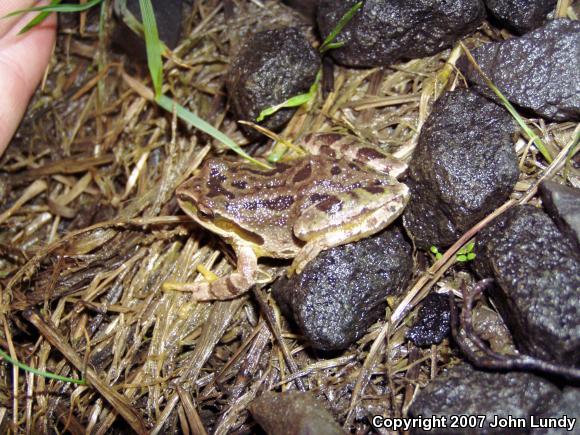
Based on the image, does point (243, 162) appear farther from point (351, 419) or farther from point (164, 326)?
point (351, 419)

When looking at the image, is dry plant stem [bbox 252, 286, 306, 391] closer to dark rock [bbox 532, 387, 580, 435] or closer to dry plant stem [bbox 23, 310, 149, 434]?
dry plant stem [bbox 23, 310, 149, 434]

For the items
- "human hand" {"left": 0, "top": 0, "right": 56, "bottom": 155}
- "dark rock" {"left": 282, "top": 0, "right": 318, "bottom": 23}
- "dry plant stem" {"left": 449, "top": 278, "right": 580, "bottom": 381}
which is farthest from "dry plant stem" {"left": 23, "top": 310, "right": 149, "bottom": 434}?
"dark rock" {"left": 282, "top": 0, "right": 318, "bottom": 23}

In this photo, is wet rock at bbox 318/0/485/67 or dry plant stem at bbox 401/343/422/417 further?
wet rock at bbox 318/0/485/67

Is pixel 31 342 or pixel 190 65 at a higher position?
pixel 190 65

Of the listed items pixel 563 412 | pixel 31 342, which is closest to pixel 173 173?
pixel 31 342

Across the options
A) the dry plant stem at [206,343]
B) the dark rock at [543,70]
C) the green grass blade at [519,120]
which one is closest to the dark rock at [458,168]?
the green grass blade at [519,120]

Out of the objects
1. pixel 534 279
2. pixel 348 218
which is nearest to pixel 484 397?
pixel 534 279

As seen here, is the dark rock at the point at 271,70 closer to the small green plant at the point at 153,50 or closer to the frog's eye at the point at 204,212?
the small green plant at the point at 153,50

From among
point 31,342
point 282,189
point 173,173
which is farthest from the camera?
point 173,173
